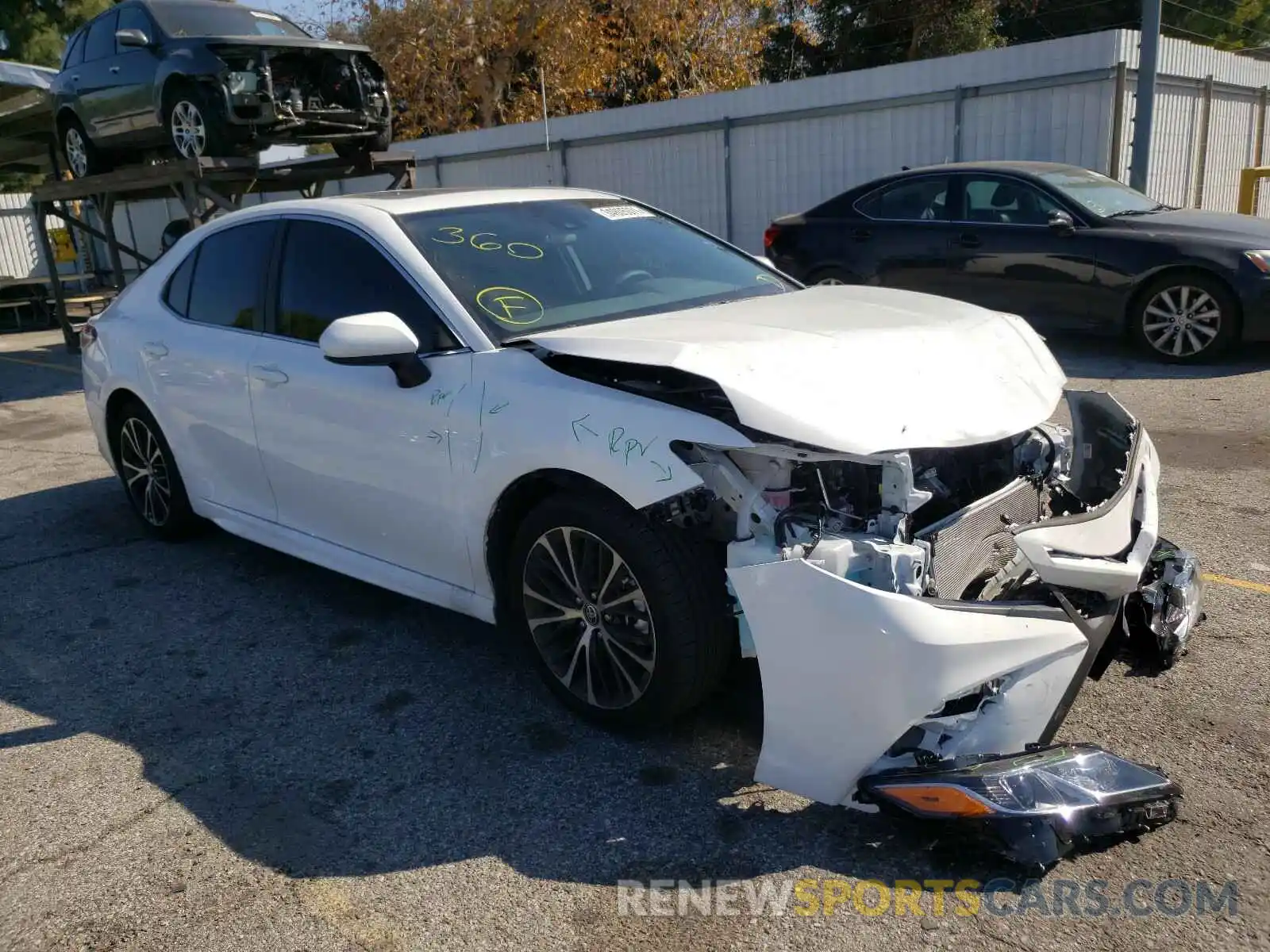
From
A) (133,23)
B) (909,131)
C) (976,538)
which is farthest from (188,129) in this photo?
(976,538)

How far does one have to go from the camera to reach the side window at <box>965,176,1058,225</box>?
28.9 feet

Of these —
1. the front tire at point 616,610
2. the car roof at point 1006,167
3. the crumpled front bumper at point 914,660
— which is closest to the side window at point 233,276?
the front tire at point 616,610

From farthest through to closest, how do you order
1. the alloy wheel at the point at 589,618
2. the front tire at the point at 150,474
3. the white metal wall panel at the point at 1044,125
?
the white metal wall panel at the point at 1044,125 < the front tire at the point at 150,474 < the alloy wheel at the point at 589,618

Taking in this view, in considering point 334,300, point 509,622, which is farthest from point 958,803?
point 334,300

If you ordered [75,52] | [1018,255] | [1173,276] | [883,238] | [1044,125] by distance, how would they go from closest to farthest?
[1173,276]
[1018,255]
[883,238]
[75,52]
[1044,125]

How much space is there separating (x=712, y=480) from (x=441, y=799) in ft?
4.07

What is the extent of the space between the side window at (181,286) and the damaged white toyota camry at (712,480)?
367mm

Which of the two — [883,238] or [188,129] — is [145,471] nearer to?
[188,129]

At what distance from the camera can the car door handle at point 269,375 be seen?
4199 millimetres

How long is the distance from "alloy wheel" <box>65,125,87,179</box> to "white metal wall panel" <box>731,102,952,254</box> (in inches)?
324

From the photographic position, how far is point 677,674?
3.06m

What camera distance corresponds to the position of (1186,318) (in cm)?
827

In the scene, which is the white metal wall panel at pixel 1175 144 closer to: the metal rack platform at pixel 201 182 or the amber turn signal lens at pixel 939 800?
the metal rack platform at pixel 201 182

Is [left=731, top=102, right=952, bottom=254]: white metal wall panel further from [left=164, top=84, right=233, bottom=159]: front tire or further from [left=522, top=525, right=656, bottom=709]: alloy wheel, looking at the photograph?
[left=522, top=525, right=656, bottom=709]: alloy wheel
